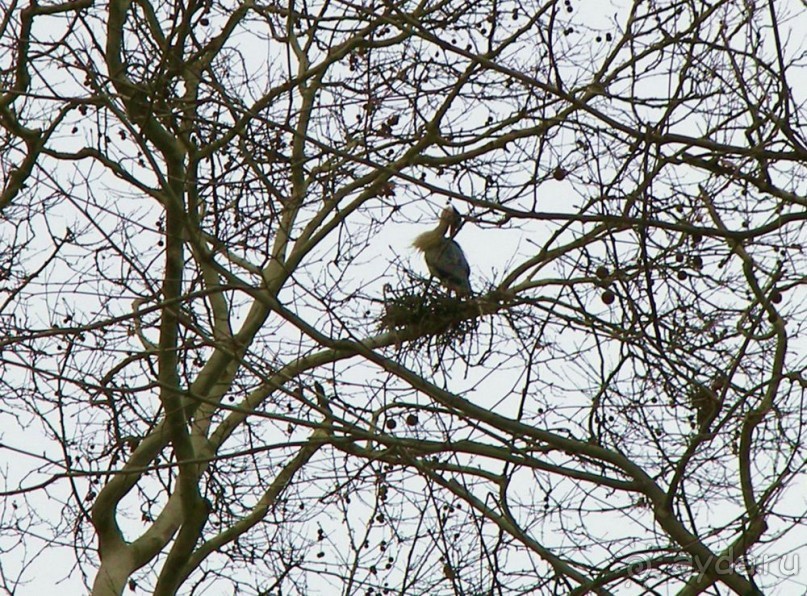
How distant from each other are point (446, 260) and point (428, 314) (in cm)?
165

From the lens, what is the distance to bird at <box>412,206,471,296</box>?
26.8ft

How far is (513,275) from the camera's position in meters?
6.79

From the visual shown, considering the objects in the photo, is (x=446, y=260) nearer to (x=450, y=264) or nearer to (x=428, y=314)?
(x=450, y=264)

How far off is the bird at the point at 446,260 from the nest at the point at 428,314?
0.56 m

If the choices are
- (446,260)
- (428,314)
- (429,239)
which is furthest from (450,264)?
(428,314)

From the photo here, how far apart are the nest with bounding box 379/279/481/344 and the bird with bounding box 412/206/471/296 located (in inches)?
21.9

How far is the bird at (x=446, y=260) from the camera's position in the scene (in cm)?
816

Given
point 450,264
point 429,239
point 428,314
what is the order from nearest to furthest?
point 428,314
point 450,264
point 429,239

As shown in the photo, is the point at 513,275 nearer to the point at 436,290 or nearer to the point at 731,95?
the point at 436,290

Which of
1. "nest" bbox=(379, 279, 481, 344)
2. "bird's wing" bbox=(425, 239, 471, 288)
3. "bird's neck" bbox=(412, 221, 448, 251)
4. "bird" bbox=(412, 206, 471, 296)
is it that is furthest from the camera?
"bird's neck" bbox=(412, 221, 448, 251)

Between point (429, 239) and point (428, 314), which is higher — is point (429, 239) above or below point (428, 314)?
above

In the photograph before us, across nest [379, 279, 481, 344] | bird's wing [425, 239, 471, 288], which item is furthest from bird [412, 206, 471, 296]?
nest [379, 279, 481, 344]

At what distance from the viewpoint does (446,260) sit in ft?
28.2

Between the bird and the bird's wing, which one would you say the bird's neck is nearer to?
the bird
